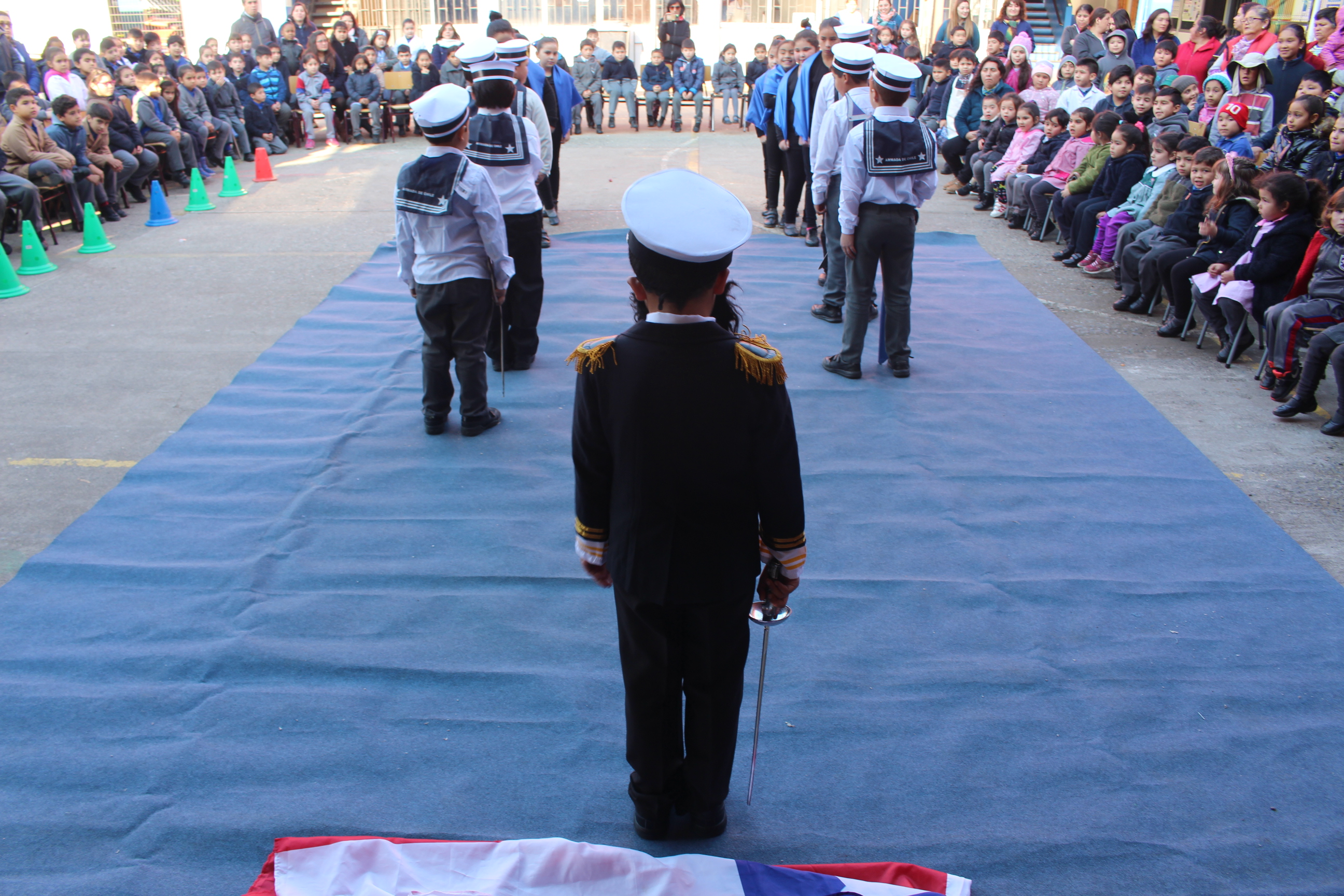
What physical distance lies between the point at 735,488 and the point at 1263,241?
470 centimetres

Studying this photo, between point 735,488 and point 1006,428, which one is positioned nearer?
point 735,488

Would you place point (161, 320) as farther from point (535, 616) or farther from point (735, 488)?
point (735, 488)

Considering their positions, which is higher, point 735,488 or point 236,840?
point 735,488

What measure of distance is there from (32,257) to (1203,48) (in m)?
10.7

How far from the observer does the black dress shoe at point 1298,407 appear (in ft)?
15.9

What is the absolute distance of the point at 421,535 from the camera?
12.5 feet

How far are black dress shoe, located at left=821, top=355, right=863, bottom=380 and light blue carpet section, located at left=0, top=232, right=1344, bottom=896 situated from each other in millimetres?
556

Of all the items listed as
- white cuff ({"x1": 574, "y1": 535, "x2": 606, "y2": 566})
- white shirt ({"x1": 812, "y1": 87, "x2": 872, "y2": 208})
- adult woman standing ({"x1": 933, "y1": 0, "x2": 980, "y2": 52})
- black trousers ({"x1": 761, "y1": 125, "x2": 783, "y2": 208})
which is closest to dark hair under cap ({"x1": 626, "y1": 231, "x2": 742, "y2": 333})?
white cuff ({"x1": 574, "y1": 535, "x2": 606, "y2": 566})

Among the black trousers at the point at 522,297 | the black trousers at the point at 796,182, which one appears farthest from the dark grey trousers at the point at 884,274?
the black trousers at the point at 796,182

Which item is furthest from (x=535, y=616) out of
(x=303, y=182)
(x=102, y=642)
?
(x=303, y=182)

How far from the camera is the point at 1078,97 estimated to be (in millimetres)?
9820

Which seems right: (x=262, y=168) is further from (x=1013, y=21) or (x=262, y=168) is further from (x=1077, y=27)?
(x=1077, y=27)

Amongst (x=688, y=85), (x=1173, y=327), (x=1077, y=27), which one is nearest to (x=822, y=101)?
(x=1173, y=327)

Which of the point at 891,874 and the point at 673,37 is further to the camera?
the point at 673,37
